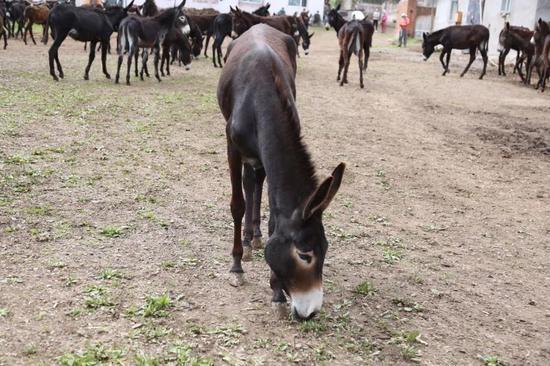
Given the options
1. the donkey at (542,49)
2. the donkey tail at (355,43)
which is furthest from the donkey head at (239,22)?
the donkey at (542,49)

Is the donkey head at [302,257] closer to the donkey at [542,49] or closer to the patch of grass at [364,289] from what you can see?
the patch of grass at [364,289]

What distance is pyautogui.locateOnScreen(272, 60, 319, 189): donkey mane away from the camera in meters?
3.12

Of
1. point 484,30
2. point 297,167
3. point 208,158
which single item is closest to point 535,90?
point 484,30

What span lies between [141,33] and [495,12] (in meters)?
17.7

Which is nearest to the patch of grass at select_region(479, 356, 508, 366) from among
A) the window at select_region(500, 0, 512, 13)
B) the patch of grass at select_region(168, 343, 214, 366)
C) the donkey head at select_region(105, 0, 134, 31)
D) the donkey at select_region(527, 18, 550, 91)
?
the patch of grass at select_region(168, 343, 214, 366)

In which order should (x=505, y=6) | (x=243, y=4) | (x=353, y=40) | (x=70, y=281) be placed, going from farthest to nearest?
(x=243, y=4), (x=505, y=6), (x=353, y=40), (x=70, y=281)

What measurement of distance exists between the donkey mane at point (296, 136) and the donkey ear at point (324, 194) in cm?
22

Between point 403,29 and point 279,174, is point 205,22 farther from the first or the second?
point 279,174

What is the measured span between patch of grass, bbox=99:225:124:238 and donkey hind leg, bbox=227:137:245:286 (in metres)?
1.22

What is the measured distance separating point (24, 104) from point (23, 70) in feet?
14.4

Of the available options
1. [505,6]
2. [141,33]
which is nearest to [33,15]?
[141,33]

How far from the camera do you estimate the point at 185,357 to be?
10.1 ft

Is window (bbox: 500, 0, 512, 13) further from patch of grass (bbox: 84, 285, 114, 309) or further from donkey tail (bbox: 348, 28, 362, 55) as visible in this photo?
patch of grass (bbox: 84, 285, 114, 309)

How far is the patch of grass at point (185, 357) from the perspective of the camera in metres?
3.05
